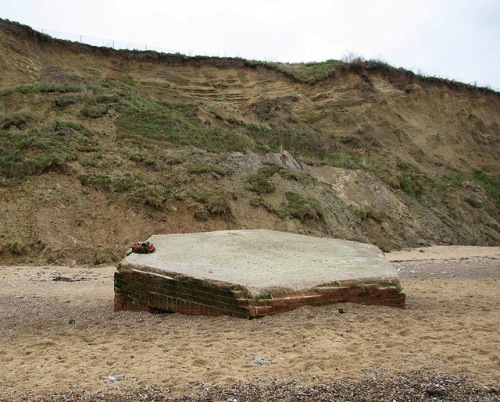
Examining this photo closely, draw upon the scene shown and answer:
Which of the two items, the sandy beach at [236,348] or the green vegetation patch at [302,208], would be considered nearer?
the sandy beach at [236,348]

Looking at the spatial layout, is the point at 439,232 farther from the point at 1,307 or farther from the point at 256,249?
the point at 1,307

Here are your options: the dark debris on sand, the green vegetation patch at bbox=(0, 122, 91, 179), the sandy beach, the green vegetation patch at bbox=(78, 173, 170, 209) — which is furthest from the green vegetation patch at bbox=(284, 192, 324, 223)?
the dark debris on sand

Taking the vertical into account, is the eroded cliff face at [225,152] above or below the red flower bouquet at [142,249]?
above

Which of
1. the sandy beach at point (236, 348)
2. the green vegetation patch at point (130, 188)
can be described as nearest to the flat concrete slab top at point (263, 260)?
the sandy beach at point (236, 348)

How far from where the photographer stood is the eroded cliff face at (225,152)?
47.3ft

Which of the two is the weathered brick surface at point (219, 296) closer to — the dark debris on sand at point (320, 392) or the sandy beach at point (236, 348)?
the sandy beach at point (236, 348)

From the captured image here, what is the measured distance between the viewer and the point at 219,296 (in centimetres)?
577

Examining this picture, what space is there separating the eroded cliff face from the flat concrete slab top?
5.64 meters

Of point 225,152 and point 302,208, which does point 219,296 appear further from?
point 225,152

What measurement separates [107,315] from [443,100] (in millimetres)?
30804

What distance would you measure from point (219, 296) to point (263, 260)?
60.5 inches

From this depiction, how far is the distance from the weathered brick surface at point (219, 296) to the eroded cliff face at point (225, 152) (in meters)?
6.75

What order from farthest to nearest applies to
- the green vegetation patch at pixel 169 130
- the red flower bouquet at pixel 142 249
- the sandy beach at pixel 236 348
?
the green vegetation patch at pixel 169 130, the red flower bouquet at pixel 142 249, the sandy beach at pixel 236 348

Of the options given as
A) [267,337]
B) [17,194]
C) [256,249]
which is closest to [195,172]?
[17,194]
